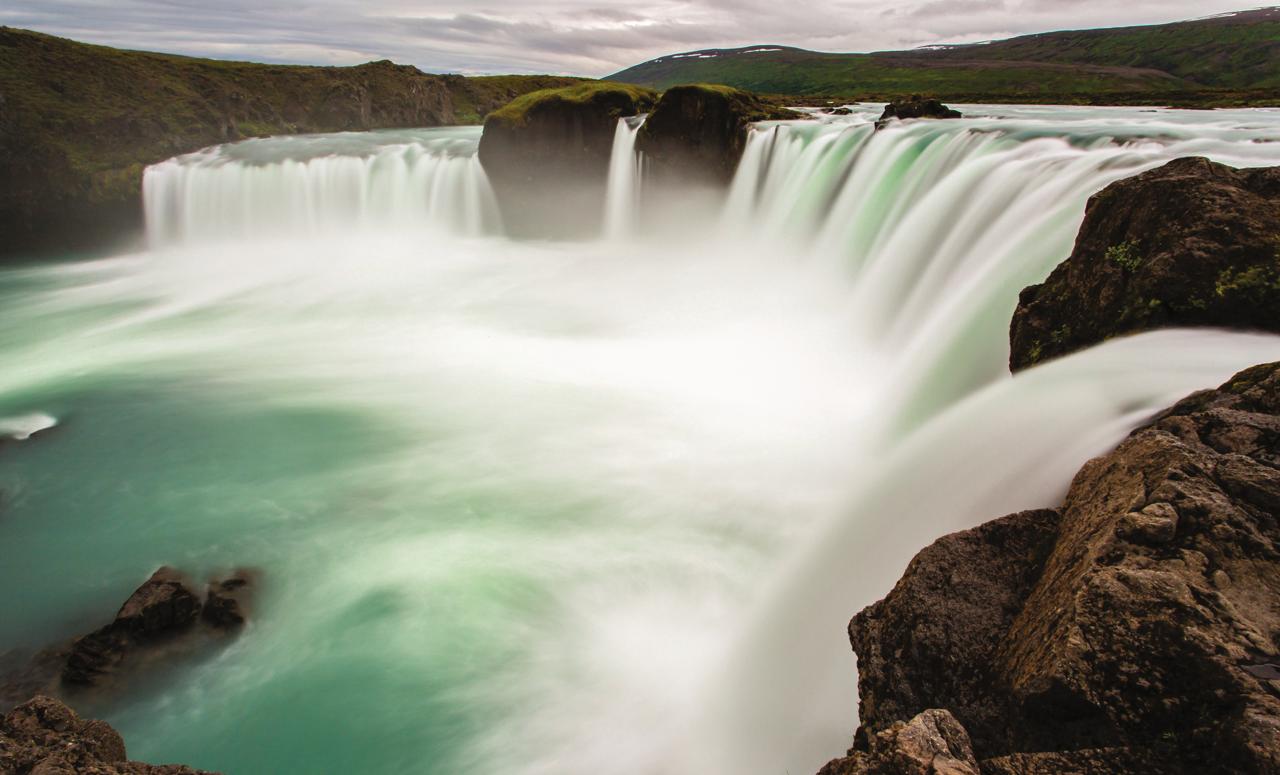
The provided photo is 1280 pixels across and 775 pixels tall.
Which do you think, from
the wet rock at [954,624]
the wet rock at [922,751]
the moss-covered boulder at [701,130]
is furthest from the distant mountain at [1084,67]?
the wet rock at [922,751]

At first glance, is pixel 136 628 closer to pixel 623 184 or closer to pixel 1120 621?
pixel 1120 621

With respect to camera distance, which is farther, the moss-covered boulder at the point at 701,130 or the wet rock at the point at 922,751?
the moss-covered boulder at the point at 701,130

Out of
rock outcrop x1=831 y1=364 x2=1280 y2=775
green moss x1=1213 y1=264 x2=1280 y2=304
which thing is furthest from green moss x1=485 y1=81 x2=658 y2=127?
rock outcrop x1=831 y1=364 x2=1280 y2=775

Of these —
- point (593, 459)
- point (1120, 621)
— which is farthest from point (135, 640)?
point (1120, 621)

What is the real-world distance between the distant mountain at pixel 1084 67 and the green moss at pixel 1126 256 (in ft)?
191

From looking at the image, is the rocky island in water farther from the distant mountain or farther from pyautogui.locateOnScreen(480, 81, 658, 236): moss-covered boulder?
the distant mountain

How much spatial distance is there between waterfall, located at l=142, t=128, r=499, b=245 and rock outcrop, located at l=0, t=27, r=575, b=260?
2.51 metres

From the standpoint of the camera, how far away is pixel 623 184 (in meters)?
24.8

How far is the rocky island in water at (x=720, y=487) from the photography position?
2.91 m

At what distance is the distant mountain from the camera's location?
80.6 metres

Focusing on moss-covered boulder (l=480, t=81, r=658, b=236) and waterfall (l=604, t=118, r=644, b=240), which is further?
moss-covered boulder (l=480, t=81, r=658, b=236)

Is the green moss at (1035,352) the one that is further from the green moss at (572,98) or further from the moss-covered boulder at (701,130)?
the green moss at (572,98)

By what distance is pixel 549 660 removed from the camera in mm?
6793

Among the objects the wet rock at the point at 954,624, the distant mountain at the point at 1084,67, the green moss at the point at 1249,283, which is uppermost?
the distant mountain at the point at 1084,67
